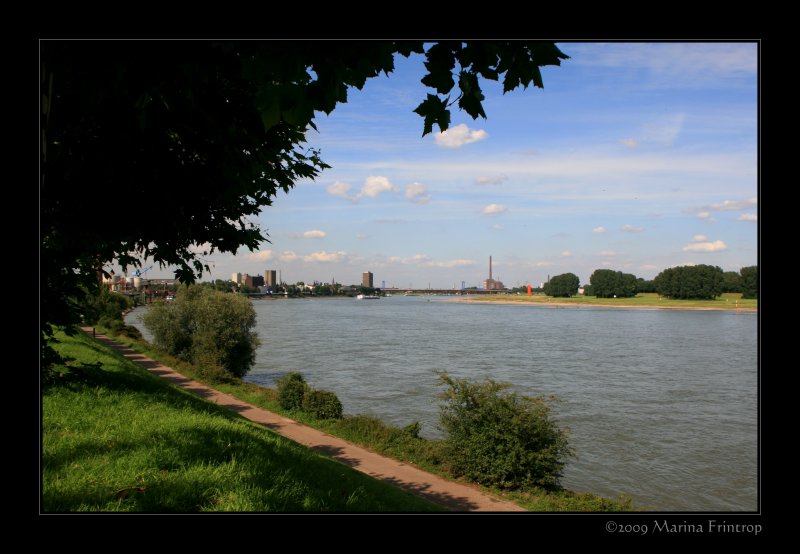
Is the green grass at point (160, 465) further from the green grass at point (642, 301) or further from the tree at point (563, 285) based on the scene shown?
the tree at point (563, 285)

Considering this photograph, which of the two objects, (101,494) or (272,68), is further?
(101,494)

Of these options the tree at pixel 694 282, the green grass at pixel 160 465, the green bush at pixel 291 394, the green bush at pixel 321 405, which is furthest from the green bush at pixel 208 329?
the tree at pixel 694 282

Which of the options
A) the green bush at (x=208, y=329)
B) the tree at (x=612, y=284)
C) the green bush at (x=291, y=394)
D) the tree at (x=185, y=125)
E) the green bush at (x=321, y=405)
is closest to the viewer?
the tree at (x=185, y=125)

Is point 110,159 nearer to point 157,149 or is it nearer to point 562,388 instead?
point 157,149

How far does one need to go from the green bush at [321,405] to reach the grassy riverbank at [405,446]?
35 centimetres

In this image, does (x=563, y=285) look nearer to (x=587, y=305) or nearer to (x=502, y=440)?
(x=587, y=305)

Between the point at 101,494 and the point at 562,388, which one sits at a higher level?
the point at 101,494

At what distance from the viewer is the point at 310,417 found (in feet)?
73.5

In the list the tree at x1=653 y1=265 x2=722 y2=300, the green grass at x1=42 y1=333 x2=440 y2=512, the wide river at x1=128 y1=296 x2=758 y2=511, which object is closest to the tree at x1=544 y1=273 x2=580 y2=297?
the tree at x1=653 y1=265 x2=722 y2=300

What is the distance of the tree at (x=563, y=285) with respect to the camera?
131250 mm

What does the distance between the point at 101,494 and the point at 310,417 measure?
58.6ft

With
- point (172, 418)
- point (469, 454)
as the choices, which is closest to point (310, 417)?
point (469, 454)

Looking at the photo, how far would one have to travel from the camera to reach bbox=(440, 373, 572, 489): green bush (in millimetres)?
16031

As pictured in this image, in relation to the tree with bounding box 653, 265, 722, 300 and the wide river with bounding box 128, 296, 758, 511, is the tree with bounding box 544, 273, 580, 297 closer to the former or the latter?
the tree with bounding box 653, 265, 722, 300
